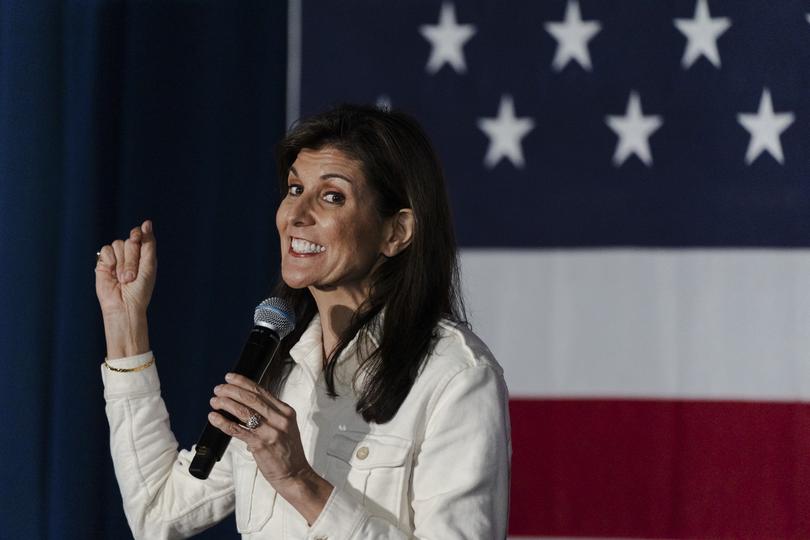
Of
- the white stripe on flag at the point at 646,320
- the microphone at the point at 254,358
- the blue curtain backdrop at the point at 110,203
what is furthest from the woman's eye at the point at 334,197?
the white stripe on flag at the point at 646,320

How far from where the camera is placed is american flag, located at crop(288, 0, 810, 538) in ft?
8.13

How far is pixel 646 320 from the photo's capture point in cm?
252

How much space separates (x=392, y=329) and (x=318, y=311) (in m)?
0.17

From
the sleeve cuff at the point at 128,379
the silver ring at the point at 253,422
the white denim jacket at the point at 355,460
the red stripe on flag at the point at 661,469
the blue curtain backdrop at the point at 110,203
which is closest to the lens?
the silver ring at the point at 253,422

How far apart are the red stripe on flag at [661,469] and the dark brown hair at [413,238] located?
3.39 feet

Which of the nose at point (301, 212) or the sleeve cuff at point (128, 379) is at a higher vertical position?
the nose at point (301, 212)

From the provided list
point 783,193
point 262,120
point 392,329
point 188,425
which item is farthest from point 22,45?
point 783,193

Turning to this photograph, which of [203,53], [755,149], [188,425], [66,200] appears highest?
[203,53]

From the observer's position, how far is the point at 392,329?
1.52 m

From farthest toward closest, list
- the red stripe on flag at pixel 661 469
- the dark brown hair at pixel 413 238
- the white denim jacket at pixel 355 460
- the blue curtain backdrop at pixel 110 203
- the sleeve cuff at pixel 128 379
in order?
the red stripe on flag at pixel 661 469 < the blue curtain backdrop at pixel 110 203 < the sleeve cuff at pixel 128 379 < the dark brown hair at pixel 413 238 < the white denim jacket at pixel 355 460

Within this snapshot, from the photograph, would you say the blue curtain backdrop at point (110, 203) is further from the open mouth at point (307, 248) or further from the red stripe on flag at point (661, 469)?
the open mouth at point (307, 248)

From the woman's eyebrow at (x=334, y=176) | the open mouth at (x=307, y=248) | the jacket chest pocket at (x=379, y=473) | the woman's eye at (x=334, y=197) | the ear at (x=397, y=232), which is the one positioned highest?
the woman's eyebrow at (x=334, y=176)

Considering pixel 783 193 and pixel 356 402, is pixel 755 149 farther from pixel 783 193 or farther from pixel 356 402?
pixel 356 402

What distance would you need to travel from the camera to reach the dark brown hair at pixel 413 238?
1.51 m
